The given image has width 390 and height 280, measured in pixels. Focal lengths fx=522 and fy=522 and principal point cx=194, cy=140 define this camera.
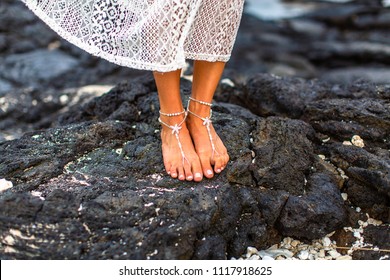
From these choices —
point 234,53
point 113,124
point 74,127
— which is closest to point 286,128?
point 113,124

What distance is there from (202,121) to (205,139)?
110 mm

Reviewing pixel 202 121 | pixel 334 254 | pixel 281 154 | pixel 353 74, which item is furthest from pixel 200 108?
pixel 353 74

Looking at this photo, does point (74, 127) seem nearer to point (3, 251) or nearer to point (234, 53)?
point (3, 251)

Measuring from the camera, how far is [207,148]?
9.67ft

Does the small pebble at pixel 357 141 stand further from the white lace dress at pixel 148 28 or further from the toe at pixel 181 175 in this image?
the toe at pixel 181 175

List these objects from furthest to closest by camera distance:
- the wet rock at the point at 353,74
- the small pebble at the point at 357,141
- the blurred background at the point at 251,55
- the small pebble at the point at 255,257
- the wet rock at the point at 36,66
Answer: the wet rock at the point at 353,74 < the wet rock at the point at 36,66 < the blurred background at the point at 251,55 < the small pebble at the point at 357,141 < the small pebble at the point at 255,257

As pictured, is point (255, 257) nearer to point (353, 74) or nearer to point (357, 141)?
point (357, 141)

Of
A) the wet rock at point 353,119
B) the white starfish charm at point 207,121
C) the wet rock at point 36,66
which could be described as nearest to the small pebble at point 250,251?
the white starfish charm at point 207,121

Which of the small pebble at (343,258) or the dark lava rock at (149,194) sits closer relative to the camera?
the dark lava rock at (149,194)

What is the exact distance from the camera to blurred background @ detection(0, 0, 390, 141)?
543cm

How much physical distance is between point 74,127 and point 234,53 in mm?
6619

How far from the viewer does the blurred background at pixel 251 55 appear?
5430 millimetres

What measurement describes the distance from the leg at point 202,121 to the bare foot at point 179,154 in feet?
0.16

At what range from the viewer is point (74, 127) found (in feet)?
10.6
